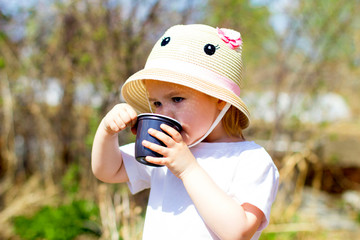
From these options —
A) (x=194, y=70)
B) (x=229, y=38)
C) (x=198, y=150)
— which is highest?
(x=229, y=38)

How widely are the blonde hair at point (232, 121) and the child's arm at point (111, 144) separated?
0.41 m

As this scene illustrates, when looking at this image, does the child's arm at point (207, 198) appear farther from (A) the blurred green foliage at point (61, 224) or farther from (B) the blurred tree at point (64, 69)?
(B) the blurred tree at point (64, 69)

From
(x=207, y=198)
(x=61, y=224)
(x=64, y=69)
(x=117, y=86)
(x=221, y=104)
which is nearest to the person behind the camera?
(x=207, y=198)

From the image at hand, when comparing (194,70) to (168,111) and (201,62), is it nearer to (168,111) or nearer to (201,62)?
(201,62)

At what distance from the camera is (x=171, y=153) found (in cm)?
131

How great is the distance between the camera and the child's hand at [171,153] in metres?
1.30

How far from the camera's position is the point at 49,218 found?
140 inches

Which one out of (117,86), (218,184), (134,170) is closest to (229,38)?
(218,184)

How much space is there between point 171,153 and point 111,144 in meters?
0.34

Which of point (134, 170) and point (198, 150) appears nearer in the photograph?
point (198, 150)

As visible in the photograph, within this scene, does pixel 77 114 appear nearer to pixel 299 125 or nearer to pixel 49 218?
pixel 49 218

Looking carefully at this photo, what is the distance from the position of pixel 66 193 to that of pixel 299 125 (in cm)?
325

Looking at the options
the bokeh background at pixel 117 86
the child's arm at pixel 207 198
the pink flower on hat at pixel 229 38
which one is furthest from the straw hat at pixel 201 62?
the bokeh background at pixel 117 86

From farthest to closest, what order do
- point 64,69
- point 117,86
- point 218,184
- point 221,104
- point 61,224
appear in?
point 64,69, point 117,86, point 61,224, point 221,104, point 218,184
